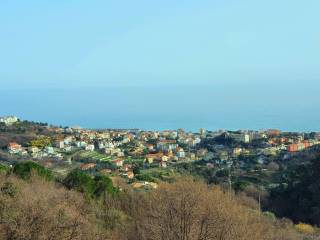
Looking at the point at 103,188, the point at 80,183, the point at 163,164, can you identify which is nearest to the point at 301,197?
the point at 103,188

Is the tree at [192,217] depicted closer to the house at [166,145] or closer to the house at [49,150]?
the house at [49,150]

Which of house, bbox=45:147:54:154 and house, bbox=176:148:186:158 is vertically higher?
house, bbox=45:147:54:154

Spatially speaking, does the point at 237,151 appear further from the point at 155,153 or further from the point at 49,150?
the point at 49,150

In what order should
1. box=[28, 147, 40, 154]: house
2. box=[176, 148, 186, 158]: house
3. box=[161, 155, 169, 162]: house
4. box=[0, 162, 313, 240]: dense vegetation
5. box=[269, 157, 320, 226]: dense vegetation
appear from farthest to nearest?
box=[176, 148, 186, 158]: house → box=[161, 155, 169, 162]: house → box=[28, 147, 40, 154]: house → box=[269, 157, 320, 226]: dense vegetation → box=[0, 162, 313, 240]: dense vegetation

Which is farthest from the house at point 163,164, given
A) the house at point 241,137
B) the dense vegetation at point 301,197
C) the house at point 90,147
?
the house at point 241,137

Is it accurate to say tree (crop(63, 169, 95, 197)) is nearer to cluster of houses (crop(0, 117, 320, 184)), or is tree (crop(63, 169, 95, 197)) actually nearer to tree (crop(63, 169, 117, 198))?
tree (crop(63, 169, 117, 198))

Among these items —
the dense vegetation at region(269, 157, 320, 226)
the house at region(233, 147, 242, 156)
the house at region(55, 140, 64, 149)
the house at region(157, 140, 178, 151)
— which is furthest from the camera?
the house at region(157, 140, 178, 151)

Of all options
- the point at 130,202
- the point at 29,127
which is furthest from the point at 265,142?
the point at 130,202

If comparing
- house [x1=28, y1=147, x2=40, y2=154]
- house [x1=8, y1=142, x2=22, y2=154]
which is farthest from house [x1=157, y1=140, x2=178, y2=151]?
house [x1=8, y1=142, x2=22, y2=154]
